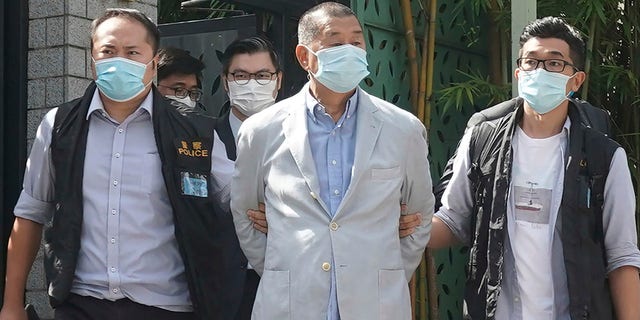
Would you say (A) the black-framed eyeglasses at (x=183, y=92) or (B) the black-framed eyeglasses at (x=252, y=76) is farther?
(A) the black-framed eyeglasses at (x=183, y=92)

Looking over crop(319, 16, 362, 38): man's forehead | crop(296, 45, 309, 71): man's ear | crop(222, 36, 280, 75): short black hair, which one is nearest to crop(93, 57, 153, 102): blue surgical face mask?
crop(296, 45, 309, 71): man's ear

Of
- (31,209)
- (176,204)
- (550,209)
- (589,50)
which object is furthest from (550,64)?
(589,50)

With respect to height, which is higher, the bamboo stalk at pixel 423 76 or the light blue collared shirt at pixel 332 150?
the bamboo stalk at pixel 423 76

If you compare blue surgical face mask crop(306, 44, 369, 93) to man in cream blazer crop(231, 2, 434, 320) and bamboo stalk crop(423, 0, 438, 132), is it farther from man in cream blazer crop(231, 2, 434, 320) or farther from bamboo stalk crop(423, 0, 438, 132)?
bamboo stalk crop(423, 0, 438, 132)

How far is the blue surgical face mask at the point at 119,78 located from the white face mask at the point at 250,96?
122 centimetres

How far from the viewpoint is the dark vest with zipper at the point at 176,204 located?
A: 3.88 meters

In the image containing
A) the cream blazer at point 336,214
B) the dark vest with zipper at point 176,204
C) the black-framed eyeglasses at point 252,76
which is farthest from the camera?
the black-framed eyeglasses at point 252,76

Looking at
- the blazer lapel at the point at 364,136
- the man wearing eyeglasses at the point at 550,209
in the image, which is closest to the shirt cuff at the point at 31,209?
the blazer lapel at the point at 364,136

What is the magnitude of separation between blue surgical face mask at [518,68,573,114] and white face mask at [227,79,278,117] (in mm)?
1405

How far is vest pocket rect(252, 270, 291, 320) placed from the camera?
357 centimetres

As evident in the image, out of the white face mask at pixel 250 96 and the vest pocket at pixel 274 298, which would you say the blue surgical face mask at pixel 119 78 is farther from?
the white face mask at pixel 250 96

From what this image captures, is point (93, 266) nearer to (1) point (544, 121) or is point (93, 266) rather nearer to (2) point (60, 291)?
(2) point (60, 291)

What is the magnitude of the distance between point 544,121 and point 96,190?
1.56 metres

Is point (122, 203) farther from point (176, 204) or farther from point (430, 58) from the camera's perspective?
point (430, 58)
